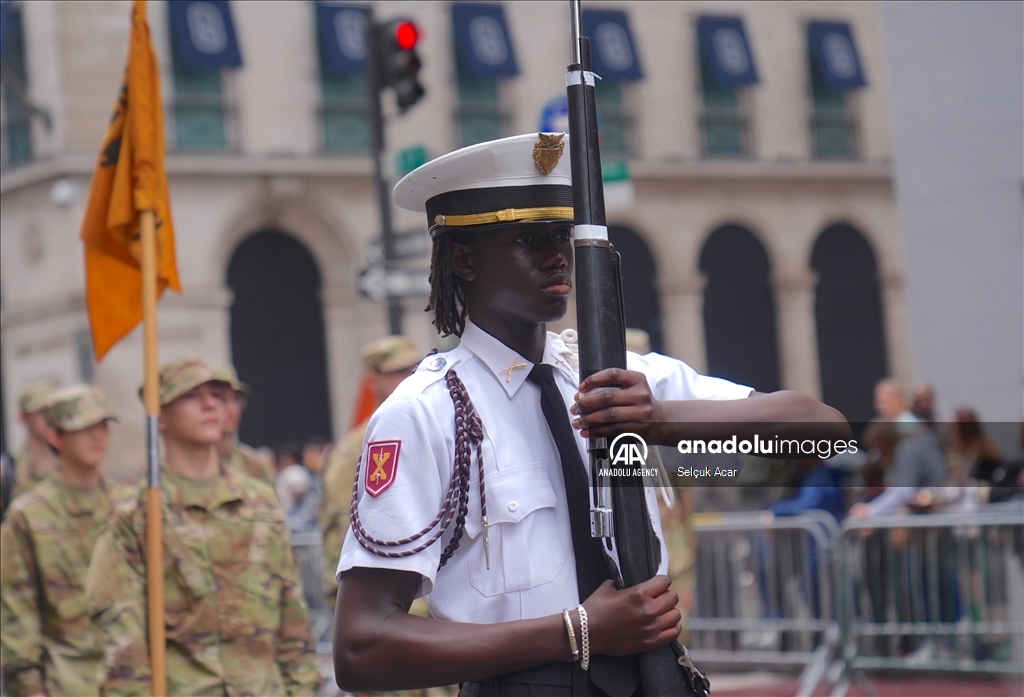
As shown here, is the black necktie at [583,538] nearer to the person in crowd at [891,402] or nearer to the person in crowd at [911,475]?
the person in crowd at [911,475]

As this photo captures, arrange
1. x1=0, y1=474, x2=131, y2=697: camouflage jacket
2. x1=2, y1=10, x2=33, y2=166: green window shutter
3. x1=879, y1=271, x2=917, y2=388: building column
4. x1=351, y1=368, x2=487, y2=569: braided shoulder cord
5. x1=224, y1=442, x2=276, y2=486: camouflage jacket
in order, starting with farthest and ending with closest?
x1=879, y1=271, x2=917, y2=388: building column, x1=224, y1=442, x2=276, y2=486: camouflage jacket, x1=2, y1=10, x2=33, y2=166: green window shutter, x1=0, y1=474, x2=131, y2=697: camouflage jacket, x1=351, y1=368, x2=487, y2=569: braided shoulder cord

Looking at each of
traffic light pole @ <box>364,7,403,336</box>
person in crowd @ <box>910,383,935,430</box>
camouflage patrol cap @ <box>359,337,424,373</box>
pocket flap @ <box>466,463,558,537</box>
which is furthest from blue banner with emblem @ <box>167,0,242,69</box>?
pocket flap @ <box>466,463,558,537</box>

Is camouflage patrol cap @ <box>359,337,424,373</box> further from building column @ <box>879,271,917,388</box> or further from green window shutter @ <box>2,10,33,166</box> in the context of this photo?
building column @ <box>879,271,917,388</box>

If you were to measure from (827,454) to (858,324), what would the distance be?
23197mm

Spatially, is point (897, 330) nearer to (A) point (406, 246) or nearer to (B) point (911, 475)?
(A) point (406, 246)

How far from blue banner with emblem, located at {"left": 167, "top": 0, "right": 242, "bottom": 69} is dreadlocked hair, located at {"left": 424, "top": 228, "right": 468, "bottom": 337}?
9.46 m

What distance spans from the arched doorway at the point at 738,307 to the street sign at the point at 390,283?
13.3 m

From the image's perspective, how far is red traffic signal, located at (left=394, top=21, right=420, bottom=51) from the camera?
36.7 feet

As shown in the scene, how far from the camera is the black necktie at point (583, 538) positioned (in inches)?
99.0

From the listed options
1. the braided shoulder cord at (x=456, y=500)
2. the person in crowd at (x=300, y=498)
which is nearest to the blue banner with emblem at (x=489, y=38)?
the person in crowd at (x=300, y=498)

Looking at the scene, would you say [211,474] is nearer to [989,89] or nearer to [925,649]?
[989,89]

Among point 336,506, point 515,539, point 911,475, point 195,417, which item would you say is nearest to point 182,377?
point 195,417

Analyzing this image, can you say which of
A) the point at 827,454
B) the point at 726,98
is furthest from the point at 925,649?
the point at 827,454

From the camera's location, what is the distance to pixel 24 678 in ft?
19.7
